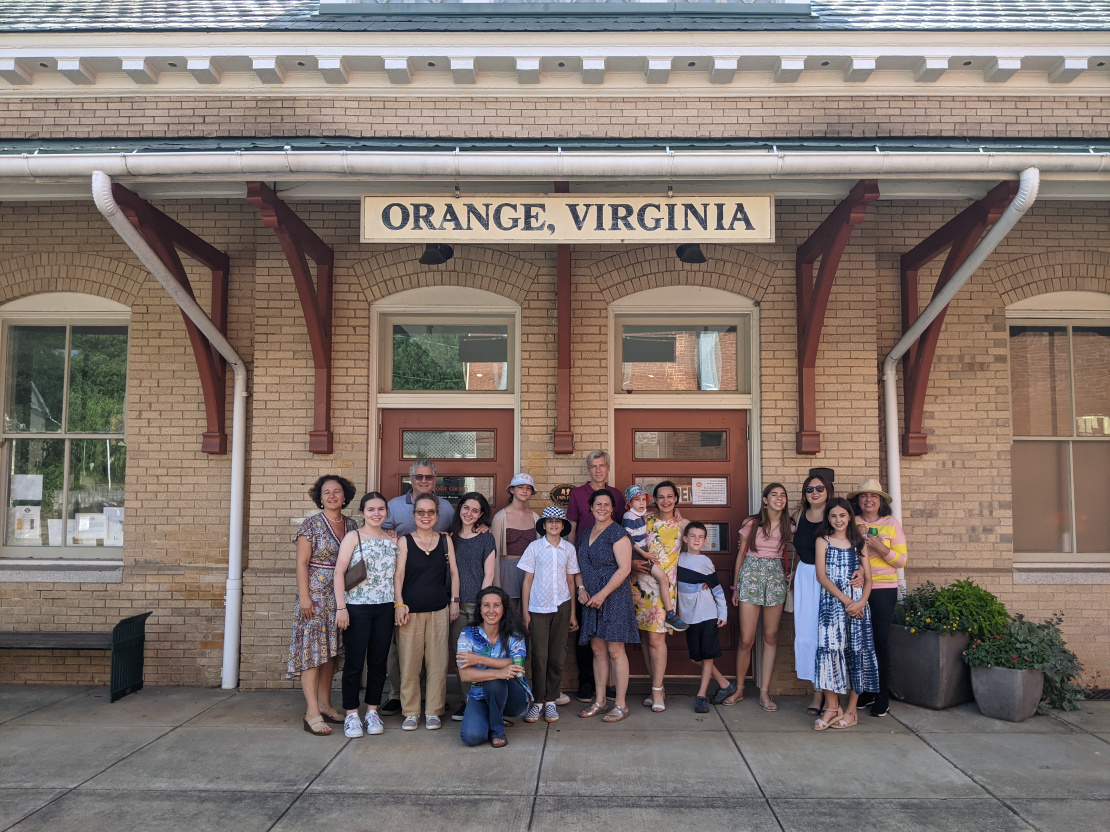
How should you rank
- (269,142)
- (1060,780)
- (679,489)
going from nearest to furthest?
(1060,780) → (269,142) → (679,489)

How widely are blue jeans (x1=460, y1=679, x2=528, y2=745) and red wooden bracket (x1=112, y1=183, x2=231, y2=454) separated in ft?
11.0

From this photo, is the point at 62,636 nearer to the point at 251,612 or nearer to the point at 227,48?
the point at 251,612

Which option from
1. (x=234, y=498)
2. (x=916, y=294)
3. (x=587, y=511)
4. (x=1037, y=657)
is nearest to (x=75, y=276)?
(x=234, y=498)

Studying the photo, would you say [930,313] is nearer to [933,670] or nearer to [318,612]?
[933,670]

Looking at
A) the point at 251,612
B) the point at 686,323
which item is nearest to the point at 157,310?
the point at 251,612

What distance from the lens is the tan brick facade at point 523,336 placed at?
23.7 ft

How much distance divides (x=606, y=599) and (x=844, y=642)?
5.70 feet

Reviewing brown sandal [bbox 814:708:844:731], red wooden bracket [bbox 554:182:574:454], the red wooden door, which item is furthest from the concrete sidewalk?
red wooden bracket [bbox 554:182:574:454]

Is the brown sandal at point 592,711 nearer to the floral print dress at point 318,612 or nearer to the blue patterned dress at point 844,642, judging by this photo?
the blue patterned dress at point 844,642

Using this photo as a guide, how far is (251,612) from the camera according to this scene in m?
7.12

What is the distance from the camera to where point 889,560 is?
6277 millimetres

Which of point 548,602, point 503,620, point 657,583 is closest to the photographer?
point 503,620

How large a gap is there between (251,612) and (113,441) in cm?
214

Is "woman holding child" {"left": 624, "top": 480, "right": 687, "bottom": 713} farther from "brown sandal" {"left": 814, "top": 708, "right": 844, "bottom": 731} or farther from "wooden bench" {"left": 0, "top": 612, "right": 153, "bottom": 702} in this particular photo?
"wooden bench" {"left": 0, "top": 612, "right": 153, "bottom": 702}
